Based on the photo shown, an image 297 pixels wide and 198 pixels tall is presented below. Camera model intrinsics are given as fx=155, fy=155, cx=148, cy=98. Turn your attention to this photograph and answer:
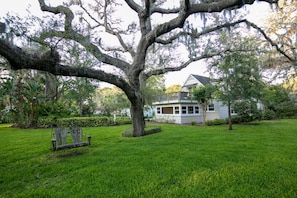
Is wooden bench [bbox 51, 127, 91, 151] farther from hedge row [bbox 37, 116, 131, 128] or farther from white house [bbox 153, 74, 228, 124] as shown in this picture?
white house [bbox 153, 74, 228, 124]

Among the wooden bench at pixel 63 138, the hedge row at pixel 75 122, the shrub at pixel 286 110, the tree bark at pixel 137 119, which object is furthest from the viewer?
the shrub at pixel 286 110

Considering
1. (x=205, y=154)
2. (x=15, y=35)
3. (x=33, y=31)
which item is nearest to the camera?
(x=15, y=35)

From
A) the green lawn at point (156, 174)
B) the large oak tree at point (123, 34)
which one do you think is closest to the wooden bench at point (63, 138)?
the green lawn at point (156, 174)

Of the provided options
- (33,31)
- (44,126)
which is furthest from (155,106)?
(33,31)

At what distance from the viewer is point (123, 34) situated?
10117mm

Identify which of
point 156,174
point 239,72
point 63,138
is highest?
point 239,72

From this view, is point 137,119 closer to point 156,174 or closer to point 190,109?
point 156,174

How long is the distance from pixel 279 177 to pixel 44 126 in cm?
1490

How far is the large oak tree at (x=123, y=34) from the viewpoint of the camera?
4031 millimetres

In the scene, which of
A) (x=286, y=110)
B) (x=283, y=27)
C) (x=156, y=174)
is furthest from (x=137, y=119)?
(x=286, y=110)

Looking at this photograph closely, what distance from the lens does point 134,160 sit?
13.9 feet

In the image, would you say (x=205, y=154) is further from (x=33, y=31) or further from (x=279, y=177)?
(x=33, y=31)

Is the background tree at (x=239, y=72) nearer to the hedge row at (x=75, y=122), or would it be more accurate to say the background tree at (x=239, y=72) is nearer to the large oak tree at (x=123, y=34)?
the large oak tree at (x=123, y=34)

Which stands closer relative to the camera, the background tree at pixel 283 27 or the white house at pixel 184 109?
the background tree at pixel 283 27
